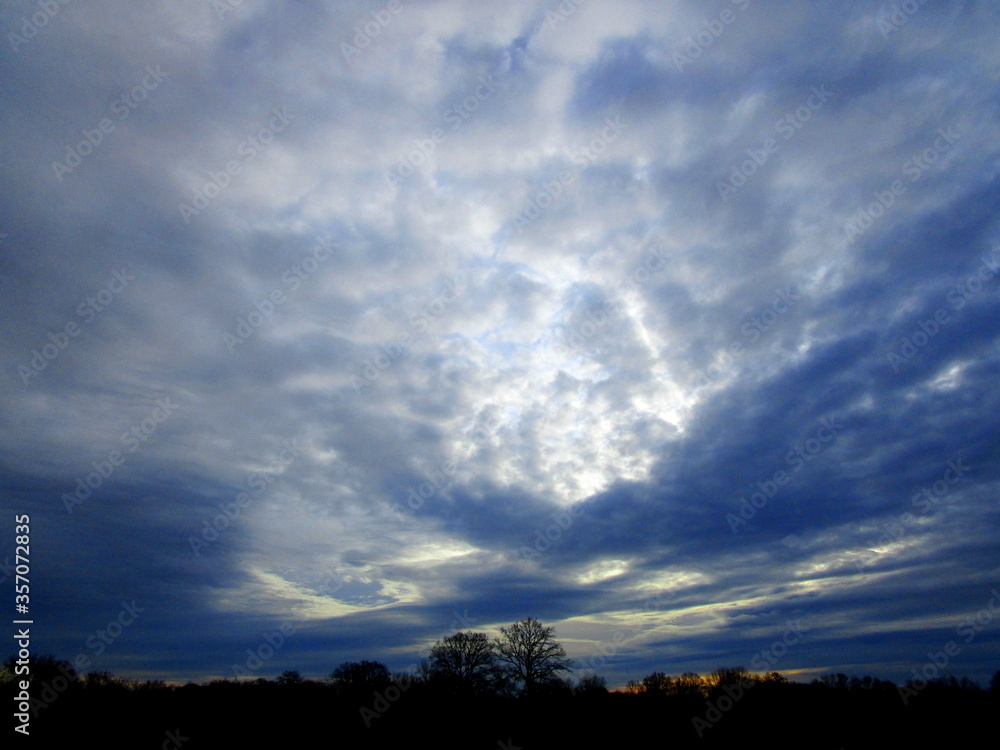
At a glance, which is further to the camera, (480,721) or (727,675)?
(727,675)

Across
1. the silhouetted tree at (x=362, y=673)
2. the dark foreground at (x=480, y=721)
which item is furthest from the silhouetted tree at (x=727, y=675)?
the silhouetted tree at (x=362, y=673)

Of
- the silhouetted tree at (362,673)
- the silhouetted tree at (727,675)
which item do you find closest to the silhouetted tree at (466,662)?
the silhouetted tree at (362,673)

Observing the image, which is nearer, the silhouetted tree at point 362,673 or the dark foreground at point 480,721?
the dark foreground at point 480,721

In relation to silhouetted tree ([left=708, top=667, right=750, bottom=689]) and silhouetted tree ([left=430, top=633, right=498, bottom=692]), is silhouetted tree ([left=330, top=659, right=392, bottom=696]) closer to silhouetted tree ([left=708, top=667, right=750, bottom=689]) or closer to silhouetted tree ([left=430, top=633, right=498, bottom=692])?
silhouetted tree ([left=430, top=633, right=498, bottom=692])

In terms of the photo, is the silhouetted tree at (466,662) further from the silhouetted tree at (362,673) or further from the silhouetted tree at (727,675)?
the silhouetted tree at (727,675)

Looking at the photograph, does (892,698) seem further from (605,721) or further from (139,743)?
(139,743)

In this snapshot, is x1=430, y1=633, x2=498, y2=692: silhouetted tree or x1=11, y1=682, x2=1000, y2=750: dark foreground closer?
x1=11, y1=682, x2=1000, y2=750: dark foreground

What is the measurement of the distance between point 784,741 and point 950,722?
14149mm

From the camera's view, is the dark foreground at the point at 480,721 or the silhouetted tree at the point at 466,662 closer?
the dark foreground at the point at 480,721

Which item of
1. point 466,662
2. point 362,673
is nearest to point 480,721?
point 466,662

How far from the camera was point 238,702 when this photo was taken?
54.1 m

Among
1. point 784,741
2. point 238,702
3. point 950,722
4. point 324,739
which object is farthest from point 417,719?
point 950,722

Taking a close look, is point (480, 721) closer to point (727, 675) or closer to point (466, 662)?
point (466, 662)

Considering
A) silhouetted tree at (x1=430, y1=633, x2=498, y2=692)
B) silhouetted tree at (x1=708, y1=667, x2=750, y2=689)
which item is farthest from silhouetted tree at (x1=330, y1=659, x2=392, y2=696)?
silhouetted tree at (x1=708, y1=667, x2=750, y2=689)
